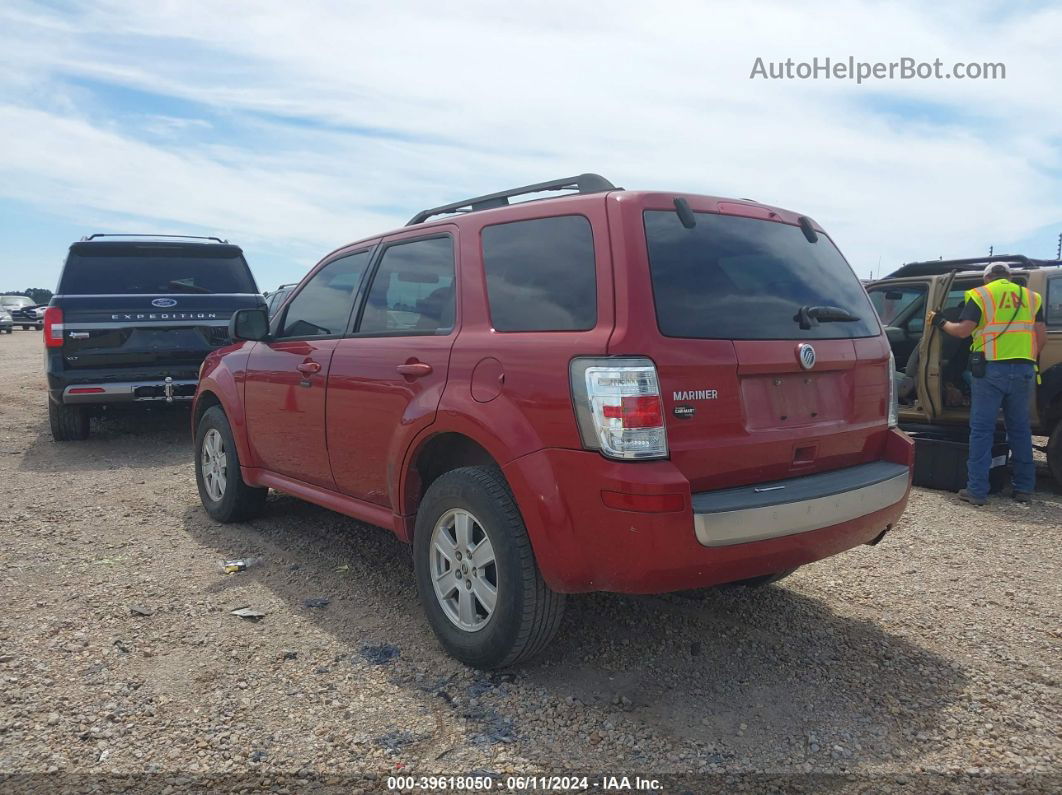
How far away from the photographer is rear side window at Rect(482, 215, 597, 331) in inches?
120

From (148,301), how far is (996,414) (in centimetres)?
763

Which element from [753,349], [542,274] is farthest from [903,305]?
[542,274]

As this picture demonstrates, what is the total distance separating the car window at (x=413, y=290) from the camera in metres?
3.70

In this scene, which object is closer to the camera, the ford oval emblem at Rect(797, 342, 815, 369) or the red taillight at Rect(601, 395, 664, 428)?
the red taillight at Rect(601, 395, 664, 428)

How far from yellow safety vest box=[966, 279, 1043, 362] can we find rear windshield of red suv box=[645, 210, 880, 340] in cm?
334

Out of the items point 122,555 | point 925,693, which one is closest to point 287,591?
point 122,555

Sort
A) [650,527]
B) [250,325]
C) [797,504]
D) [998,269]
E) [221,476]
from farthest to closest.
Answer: [998,269], [221,476], [250,325], [797,504], [650,527]

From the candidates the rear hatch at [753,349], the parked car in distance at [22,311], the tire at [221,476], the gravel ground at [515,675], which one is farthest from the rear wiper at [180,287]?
the parked car in distance at [22,311]

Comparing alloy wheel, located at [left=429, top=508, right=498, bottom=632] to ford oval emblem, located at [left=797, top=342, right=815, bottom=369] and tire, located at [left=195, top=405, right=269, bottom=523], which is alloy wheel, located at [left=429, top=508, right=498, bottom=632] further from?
tire, located at [left=195, top=405, right=269, bottom=523]

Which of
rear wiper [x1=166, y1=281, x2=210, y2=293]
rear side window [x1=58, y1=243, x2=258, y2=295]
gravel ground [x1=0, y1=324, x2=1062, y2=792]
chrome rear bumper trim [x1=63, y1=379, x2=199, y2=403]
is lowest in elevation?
gravel ground [x1=0, y1=324, x2=1062, y2=792]

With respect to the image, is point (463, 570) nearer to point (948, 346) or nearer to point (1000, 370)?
point (1000, 370)

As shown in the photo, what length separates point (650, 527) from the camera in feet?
8.98

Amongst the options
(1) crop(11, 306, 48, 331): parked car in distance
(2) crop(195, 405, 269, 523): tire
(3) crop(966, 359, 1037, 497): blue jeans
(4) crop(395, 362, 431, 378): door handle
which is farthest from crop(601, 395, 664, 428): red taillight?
(1) crop(11, 306, 48, 331): parked car in distance

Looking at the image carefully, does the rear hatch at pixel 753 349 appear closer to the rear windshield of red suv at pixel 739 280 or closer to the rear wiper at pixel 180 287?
the rear windshield of red suv at pixel 739 280
